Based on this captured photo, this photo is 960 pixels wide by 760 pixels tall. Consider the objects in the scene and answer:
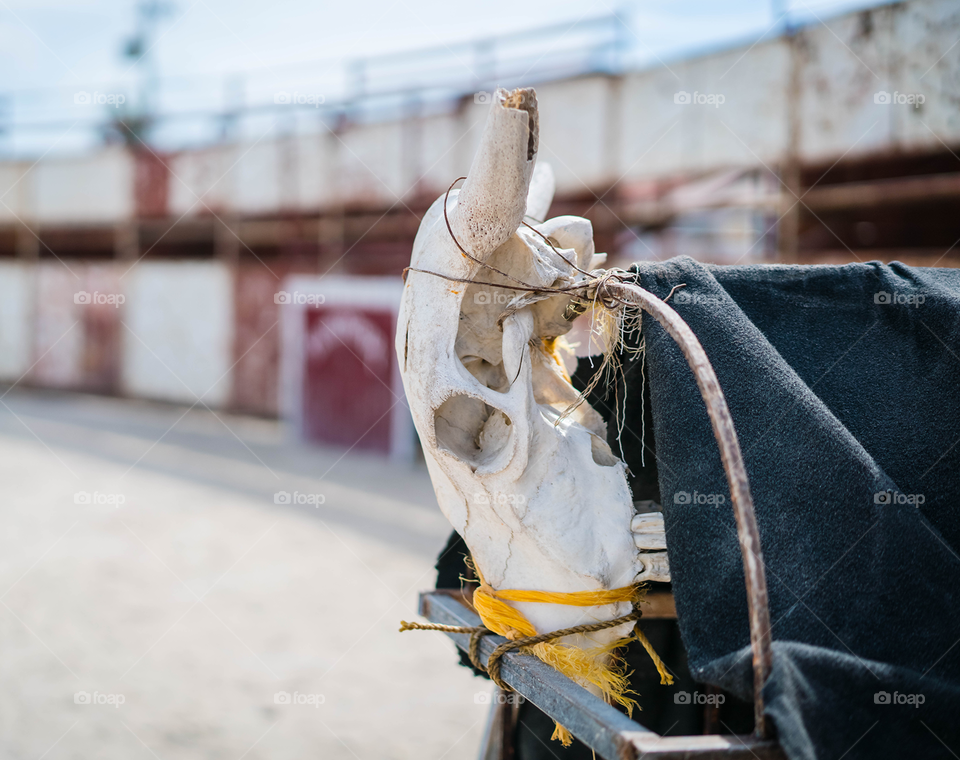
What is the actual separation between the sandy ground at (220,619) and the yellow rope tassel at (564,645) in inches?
81.9

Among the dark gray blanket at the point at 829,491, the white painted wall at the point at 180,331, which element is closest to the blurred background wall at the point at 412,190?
the white painted wall at the point at 180,331

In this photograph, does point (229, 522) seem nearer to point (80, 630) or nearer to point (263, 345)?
point (80, 630)

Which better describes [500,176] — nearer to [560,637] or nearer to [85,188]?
[560,637]

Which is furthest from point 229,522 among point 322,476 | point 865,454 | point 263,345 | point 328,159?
point 865,454

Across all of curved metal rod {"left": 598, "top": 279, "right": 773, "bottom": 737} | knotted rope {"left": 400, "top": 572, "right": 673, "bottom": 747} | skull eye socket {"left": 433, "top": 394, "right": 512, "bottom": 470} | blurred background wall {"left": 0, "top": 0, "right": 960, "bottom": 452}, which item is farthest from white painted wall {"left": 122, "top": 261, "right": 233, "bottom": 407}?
curved metal rod {"left": 598, "top": 279, "right": 773, "bottom": 737}

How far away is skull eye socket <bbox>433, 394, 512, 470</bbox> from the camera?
178cm

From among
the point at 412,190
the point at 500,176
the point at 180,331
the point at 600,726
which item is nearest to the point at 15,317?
the point at 180,331

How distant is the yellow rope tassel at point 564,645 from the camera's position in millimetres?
1744

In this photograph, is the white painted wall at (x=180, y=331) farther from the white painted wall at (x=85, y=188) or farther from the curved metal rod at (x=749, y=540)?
the curved metal rod at (x=749, y=540)

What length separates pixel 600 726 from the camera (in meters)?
1.32

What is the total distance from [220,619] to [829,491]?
4249 mm

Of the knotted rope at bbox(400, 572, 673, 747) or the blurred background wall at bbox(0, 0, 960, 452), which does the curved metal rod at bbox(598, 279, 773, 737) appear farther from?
the blurred background wall at bbox(0, 0, 960, 452)

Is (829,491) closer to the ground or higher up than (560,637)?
higher up

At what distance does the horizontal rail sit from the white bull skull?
0.15m
